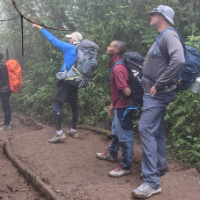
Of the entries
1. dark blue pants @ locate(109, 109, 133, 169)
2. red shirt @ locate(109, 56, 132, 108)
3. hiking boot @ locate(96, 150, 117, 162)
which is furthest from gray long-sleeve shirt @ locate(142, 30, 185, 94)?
hiking boot @ locate(96, 150, 117, 162)

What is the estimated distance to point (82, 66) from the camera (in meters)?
5.63

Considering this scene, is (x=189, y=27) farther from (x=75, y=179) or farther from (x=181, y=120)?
(x=75, y=179)

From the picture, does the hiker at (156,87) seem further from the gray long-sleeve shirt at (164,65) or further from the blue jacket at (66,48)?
the blue jacket at (66,48)

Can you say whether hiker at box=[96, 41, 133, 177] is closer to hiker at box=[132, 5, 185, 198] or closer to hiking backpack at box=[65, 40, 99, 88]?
hiker at box=[132, 5, 185, 198]

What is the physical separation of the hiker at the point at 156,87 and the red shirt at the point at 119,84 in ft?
1.38

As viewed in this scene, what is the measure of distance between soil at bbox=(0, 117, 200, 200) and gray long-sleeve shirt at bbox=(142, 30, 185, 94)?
1.42m

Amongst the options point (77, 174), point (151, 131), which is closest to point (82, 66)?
point (77, 174)

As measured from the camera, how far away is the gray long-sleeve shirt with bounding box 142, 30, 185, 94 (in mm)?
3406

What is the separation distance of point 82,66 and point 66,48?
0.51 metres

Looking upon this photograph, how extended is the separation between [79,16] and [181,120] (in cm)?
639

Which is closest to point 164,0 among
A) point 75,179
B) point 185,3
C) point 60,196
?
point 185,3

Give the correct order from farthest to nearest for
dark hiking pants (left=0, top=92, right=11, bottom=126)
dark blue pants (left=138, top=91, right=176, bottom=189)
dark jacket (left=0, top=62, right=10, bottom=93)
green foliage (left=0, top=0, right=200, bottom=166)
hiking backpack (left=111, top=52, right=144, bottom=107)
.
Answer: dark hiking pants (left=0, top=92, right=11, bottom=126) → dark jacket (left=0, top=62, right=10, bottom=93) → green foliage (left=0, top=0, right=200, bottom=166) → hiking backpack (left=111, top=52, right=144, bottom=107) → dark blue pants (left=138, top=91, right=176, bottom=189)

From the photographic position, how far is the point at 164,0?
7875 mm

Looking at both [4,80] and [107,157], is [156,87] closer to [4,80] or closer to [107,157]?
[107,157]
